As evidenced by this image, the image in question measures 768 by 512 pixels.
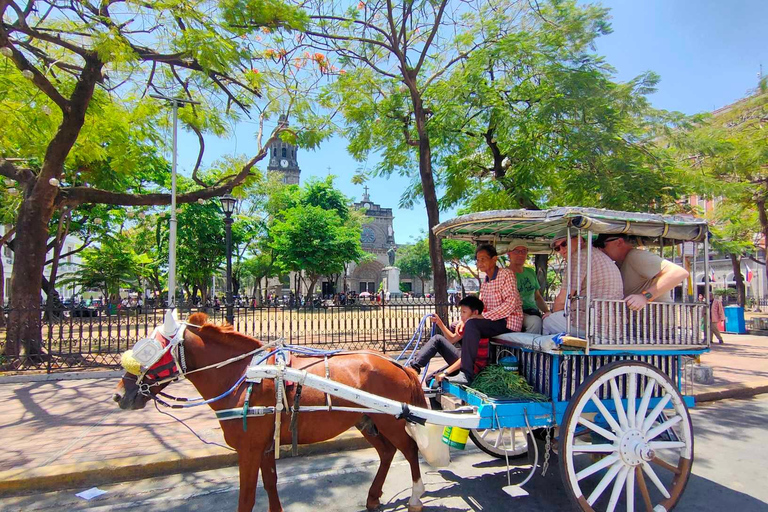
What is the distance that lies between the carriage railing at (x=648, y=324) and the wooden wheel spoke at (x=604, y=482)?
0.92m

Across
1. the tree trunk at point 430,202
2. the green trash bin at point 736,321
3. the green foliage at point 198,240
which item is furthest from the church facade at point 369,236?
the tree trunk at point 430,202

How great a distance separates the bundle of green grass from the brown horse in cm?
55

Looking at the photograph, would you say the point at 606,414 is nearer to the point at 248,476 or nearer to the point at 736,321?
the point at 248,476

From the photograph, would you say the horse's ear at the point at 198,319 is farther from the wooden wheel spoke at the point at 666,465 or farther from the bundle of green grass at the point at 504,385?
the wooden wheel spoke at the point at 666,465

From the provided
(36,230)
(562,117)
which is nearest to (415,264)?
(562,117)

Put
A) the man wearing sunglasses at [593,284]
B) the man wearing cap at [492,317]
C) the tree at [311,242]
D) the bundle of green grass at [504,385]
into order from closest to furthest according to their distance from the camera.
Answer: the bundle of green grass at [504,385] → the man wearing sunglasses at [593,284] → the man wearing cap at [492,317] → the tree at [311,242]

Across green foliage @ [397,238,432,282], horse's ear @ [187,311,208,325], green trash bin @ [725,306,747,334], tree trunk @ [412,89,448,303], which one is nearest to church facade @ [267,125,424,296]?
green foliage @ [397,238,432,282]

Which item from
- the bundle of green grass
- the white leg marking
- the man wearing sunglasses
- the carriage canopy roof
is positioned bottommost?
the white leg marking

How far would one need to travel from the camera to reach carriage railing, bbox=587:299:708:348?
3547 mm

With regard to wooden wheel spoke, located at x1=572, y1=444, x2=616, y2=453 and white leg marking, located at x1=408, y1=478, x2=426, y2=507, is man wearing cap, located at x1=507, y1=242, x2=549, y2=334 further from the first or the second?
white leg marking, located at x1=408, y1=478, x2=426, y2=507

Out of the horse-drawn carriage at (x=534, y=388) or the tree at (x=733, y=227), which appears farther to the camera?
the tree at (x=733, y=227)

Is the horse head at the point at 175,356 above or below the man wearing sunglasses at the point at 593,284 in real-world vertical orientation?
below

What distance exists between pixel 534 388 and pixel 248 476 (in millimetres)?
2415

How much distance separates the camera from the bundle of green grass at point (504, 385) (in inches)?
143
